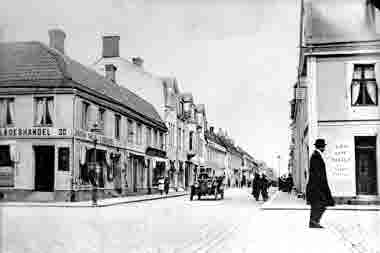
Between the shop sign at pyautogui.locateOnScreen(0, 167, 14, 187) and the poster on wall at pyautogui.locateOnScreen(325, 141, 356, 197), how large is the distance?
1277cm

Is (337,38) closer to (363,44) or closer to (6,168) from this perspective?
(363,44)

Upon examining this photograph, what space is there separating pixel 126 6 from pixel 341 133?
13963mm

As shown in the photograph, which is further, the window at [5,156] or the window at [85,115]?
the window at [85,115]

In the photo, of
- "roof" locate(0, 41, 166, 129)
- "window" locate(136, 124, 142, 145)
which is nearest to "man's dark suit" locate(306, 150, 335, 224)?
"roof" locate(0, 41, 166, 129)

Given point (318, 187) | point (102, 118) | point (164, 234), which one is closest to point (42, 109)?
point (164, 234)

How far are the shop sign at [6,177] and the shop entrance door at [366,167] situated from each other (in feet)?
44.0

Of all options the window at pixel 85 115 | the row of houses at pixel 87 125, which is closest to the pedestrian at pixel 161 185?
the row of houses at pixel 87 125

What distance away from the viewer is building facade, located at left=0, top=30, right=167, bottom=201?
852 cm

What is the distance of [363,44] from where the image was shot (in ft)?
63.4

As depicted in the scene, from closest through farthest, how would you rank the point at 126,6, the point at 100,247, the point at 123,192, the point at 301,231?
1. the point at 126,6
2. the point at 100,247
3. the point at 301,231
4. the point at 123,192

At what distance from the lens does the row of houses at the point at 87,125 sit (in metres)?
8.73

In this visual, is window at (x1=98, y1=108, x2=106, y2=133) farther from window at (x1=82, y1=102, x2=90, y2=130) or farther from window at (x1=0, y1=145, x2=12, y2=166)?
window at (x1=0, y1=145, x2=12, y2=166)

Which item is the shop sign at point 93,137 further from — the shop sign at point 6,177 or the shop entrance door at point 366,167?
the shop sign at point 6,177

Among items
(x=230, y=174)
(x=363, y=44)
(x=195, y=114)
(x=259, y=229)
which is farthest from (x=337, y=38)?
(x=230, y=174)
